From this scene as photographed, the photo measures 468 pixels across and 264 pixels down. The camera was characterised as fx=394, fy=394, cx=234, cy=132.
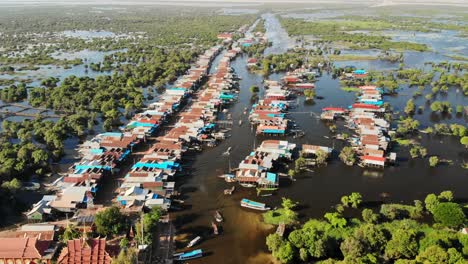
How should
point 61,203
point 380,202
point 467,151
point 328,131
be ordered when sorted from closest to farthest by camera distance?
point 61,203
point 380,202
point 467,151
point 328,131

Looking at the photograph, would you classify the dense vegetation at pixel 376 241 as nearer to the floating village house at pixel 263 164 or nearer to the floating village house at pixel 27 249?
the floating village house at pixel 263 164

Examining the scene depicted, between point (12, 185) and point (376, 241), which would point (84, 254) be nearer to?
point (12, 185)

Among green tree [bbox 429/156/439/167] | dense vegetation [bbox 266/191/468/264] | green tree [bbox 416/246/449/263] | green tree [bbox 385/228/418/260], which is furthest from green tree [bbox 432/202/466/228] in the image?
green tree [bbox 429/156/439/167]

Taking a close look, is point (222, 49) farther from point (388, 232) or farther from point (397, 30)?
point (388, 232)

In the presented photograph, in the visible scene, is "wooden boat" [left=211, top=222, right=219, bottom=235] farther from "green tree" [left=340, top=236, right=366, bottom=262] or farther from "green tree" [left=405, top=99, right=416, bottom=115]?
"green tree" [left=405, top=99, right=416, bottom=115]

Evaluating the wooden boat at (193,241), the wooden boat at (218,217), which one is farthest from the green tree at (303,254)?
the wooden boat at (218,217)

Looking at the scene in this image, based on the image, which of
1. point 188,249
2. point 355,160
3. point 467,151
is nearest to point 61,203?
point 188,249

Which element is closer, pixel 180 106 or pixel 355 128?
pixel 355 128
